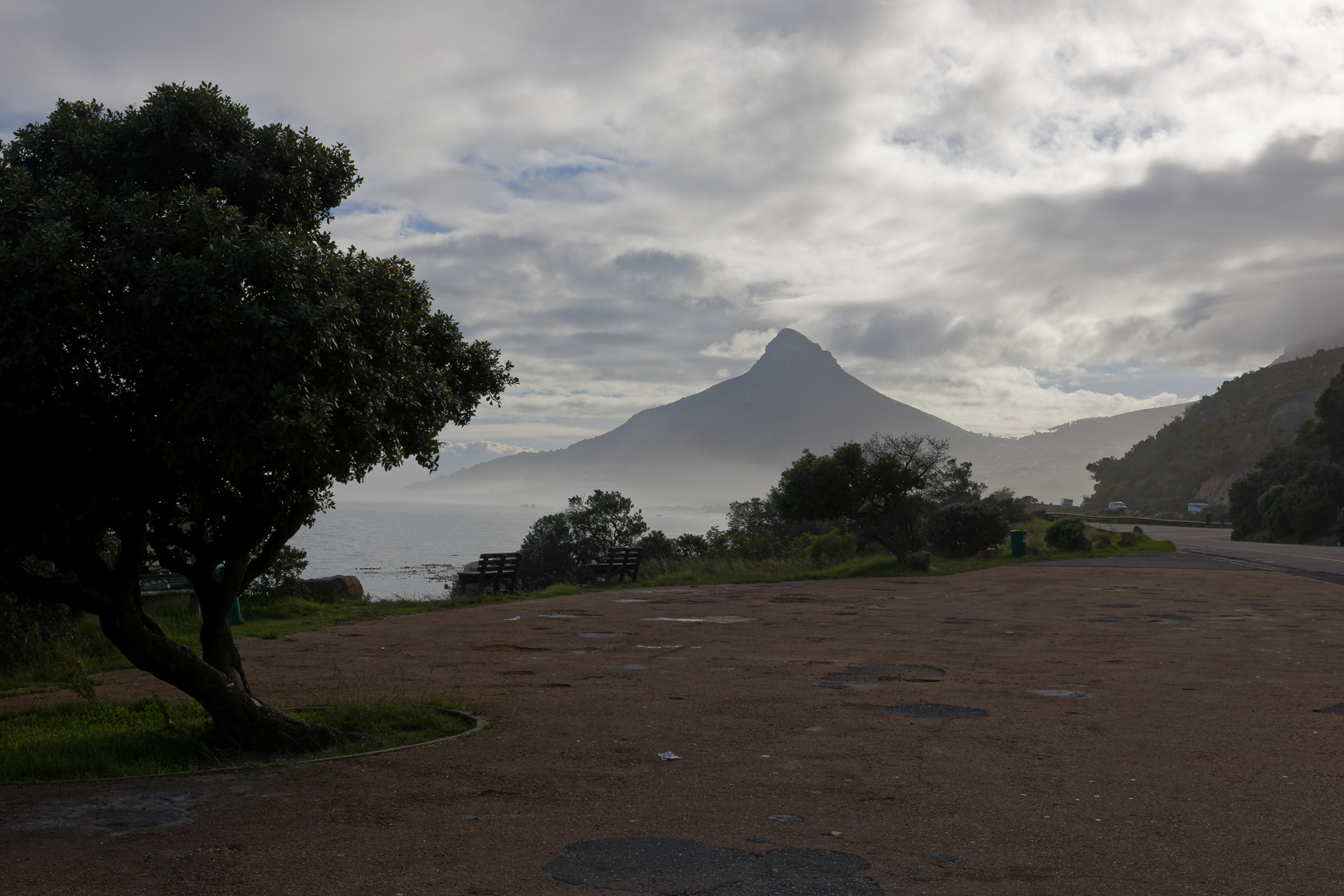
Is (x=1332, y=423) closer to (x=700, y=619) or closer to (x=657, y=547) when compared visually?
(x=657, y=547)

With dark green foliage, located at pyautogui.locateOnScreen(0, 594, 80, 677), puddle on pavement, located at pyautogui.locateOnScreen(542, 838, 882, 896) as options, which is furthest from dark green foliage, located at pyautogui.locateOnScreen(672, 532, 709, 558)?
puddle on pavement, located at pyautogui.locateOnScreen(542, 838, 882, 896)

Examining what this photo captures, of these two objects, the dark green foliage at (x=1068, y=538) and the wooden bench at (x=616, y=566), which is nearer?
the wooden bench at (x=616, y=566)

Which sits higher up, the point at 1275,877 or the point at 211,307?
the point at 211,307

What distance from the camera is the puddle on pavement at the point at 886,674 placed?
10656 millimetres

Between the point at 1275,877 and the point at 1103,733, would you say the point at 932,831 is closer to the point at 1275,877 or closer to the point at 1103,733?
the point at 1275,877

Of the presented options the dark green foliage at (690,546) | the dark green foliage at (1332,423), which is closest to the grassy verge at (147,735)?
the dark green foliage at (690,546)

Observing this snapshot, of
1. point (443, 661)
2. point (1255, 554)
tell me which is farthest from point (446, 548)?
point (443, 661)

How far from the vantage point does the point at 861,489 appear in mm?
33156

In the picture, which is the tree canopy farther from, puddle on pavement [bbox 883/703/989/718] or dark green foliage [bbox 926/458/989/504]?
dark green foliage [bbox 926/458/989/504]

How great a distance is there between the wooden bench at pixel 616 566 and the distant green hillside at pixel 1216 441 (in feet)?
301

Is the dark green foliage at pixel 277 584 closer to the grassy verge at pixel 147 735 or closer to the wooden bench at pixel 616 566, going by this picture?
the wooden bench at pixel 616 566

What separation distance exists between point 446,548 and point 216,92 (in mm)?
159036

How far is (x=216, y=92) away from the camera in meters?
7.56

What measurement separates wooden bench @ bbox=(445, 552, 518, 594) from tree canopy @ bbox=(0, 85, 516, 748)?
16.2 metres
